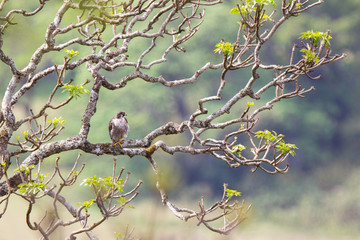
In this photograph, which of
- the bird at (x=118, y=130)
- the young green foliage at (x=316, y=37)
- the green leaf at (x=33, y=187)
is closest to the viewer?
the green leaf at (x=33, y=187)

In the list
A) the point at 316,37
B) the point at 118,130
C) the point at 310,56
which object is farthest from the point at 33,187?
the point at 316,37

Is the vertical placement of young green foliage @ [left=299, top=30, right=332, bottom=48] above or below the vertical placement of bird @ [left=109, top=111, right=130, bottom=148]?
above

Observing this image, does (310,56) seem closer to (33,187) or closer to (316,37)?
(316,37)

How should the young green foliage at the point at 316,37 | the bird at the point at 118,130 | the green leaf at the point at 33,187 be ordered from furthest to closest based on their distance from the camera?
the bird at the point at 118,130
the young green foliage at the point at 316,37
the green leaf at the point at 33,187

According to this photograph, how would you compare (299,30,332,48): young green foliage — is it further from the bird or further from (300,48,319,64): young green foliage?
the bird

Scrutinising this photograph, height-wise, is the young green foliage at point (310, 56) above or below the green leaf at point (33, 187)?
above

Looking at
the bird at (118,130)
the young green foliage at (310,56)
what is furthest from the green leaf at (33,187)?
the young green foliage at (310,56)

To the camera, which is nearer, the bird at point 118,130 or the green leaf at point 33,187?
the green leaf at point 33,187

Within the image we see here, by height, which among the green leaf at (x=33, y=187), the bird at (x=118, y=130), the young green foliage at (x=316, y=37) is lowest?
the green leaf at (x=33, y=187)

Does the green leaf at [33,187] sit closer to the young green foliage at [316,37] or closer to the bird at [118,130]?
the bird at [118,130]

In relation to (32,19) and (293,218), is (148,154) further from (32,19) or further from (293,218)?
(32,19)

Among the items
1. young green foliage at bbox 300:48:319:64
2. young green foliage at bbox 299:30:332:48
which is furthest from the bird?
young green foliage at bbox 299:30:332:48

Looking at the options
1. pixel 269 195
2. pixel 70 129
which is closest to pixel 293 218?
pixel 269 195

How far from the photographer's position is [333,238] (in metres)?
27.7
